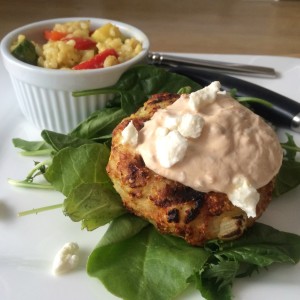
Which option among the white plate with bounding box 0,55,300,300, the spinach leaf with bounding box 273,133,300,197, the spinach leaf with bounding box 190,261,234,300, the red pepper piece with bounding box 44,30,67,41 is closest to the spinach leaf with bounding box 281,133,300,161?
the spinach leaf with bounding box 273,133,300,197

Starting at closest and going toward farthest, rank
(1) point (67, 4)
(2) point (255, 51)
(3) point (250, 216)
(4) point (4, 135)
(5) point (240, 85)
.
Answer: (3) point (250, 216) < (4) point (4, 135) < (5) point (240, 85) < (2) point (255, 51) < (1) point (67, 4)

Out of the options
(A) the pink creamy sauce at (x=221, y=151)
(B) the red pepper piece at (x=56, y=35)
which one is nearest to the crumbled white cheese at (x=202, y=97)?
(A) the pink creamy sauce at (x=221, y=151)

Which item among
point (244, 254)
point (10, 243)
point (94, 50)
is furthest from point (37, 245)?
point (94, 50)

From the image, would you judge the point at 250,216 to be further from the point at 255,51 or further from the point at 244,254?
the point at 255,51

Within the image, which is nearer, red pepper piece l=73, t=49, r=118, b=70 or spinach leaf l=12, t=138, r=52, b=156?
spinach leaf l=12, t=138, r=52, b=156

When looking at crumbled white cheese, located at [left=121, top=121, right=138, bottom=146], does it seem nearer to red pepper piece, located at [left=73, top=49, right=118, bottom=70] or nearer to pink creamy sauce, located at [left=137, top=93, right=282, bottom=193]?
pink creamy sauce, located at [left=137, top=93, right=282, bottom=193]

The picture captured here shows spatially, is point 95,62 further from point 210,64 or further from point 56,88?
point 210,64
